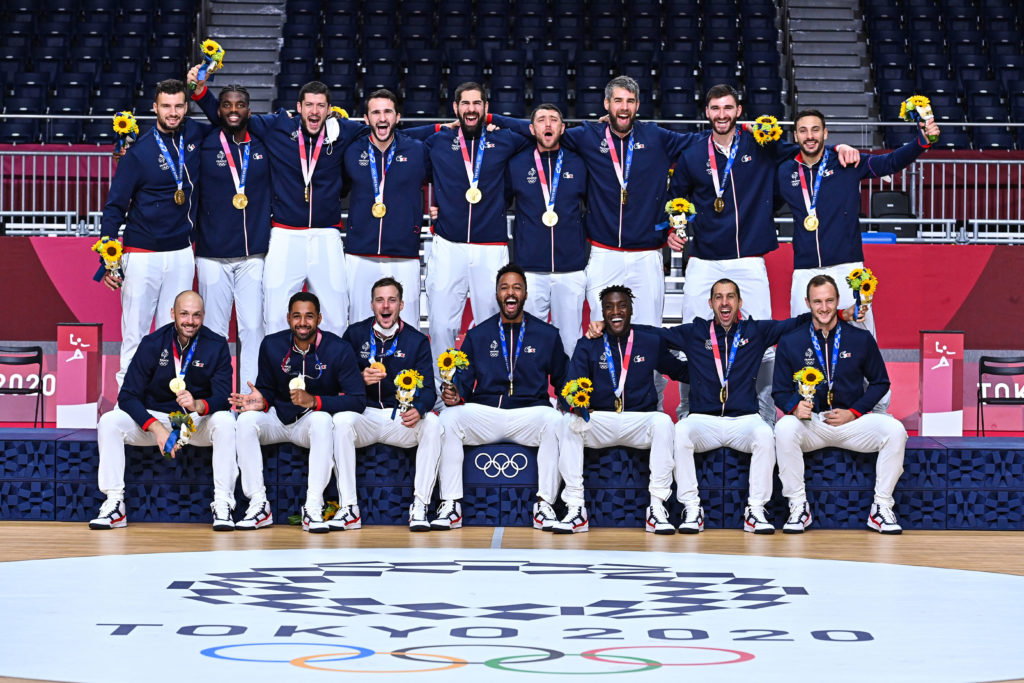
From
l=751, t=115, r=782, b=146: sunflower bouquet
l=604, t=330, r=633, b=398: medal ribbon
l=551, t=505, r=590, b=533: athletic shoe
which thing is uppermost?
l=751, t=115, r=782, b=146: sunflower bouquet

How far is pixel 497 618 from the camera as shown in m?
4.90

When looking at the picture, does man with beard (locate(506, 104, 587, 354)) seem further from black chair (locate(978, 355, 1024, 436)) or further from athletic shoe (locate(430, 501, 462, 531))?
black chair (locate(978, 355, 1024, 436))

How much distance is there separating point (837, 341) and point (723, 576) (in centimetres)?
237

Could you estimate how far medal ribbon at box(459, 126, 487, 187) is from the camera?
8219 mm

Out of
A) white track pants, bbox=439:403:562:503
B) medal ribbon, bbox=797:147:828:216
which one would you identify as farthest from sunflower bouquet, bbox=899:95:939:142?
white track pants, bbox=439:403:562:503

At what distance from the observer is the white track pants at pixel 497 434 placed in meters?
7.61

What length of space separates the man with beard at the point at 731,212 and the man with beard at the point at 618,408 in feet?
1.80

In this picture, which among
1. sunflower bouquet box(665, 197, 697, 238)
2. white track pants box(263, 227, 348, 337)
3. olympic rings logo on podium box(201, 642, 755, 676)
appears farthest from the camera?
white track pants box(263, 227, 348, 337)

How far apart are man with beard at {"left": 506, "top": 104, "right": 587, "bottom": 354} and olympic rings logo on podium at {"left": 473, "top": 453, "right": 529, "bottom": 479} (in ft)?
3.06

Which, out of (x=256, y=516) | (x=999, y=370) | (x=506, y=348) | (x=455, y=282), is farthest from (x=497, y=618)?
(x=999, y=370)

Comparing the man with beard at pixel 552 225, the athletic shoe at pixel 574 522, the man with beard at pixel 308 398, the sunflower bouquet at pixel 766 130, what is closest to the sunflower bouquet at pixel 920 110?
the sunflower bouquet at pixel 766 130

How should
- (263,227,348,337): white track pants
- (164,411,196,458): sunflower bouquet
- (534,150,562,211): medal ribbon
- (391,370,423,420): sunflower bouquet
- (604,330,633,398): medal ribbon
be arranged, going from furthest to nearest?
(534,150,562,211): medal ribbon < (263,227,348,337): white track pants < (604,330,633,398): medal ribbon < (391,370,423,420): sunflower bouquet < (164,411,196,458): sunflower bouquet

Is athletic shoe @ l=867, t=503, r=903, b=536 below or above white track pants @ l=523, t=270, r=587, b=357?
below

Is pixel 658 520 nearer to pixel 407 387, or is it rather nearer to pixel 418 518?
pixel 418 518
